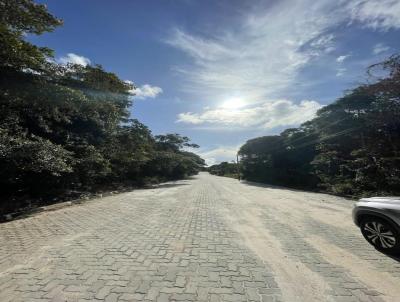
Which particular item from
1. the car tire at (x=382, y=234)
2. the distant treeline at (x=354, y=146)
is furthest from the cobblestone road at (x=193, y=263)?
the distant treeline at (x=354, y=146)

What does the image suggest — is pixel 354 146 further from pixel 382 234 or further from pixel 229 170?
pixel 229 170

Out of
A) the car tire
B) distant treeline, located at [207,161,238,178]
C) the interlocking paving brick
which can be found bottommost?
the interlocking paving brick

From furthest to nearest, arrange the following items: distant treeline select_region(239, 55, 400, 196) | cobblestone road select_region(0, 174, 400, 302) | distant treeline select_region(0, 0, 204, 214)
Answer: distant treeline select_region(239, 55, 400, 196) < distant treeline select_region(0, 0, 204, 214) < cobblestone road select_region(0, 174, 400, 302)

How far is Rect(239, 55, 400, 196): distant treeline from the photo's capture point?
14383 millimetres

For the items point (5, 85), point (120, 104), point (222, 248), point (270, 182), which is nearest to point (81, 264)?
point (222, 248)

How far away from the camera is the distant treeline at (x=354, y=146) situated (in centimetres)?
1438

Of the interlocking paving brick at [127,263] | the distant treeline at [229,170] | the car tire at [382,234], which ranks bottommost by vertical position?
the interlocking paving brick at [127,263]

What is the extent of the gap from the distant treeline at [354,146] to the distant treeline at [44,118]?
1625 centimetres

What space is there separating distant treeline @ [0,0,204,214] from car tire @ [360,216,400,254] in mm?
10335

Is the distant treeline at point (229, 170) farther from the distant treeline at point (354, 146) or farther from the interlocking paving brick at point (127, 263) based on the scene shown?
the interlocking paving brick at point (127, 263)

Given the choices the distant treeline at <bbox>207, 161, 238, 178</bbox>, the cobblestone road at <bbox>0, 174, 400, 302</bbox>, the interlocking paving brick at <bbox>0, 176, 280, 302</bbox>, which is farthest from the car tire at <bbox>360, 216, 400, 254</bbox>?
the distant treeline at <bbox>207, 161, 238, 178</bbox>

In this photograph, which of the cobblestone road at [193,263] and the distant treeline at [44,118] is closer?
the cobblestone road at [193,263]

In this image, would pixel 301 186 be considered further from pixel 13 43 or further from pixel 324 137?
pixel 13 43

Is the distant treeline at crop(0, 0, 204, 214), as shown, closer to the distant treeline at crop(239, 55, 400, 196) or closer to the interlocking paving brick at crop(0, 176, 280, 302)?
Result: the interlocking paving brick at crop(0, 176, 280, 302)
